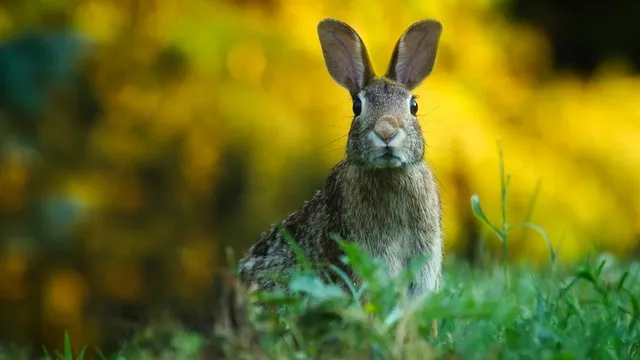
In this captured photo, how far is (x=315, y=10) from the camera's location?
26.3 ft

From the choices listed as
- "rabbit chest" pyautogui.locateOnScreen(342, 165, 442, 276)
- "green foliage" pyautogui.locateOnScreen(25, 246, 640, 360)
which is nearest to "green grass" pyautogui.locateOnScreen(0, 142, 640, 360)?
"green foliage" pyautogui.locateOnScreen(25, 246, 640, 360)

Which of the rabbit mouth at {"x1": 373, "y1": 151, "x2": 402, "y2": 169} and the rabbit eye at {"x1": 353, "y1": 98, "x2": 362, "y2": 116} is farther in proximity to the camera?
the rabbit eye at {"x1": 353, "y1": 98, "x2": 362, "y2": 116}

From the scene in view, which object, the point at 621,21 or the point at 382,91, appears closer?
the point at 382,91

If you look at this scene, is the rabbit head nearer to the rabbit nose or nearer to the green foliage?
the rabbit nose

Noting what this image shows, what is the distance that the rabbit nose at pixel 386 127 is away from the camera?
11.1ft

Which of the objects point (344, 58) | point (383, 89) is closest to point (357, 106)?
point (383, 89)

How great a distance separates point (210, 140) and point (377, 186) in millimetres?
4793

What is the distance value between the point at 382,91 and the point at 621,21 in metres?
6.79

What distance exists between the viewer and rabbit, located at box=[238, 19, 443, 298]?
11.3 feet

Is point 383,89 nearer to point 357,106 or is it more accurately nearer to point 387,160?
point 357,106

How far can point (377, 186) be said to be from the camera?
3.56m

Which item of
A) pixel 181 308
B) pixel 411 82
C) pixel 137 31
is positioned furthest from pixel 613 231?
pixel 411 82

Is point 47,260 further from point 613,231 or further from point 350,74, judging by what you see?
point 350,74

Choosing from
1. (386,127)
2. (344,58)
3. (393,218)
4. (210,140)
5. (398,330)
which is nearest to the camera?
(398,330)
